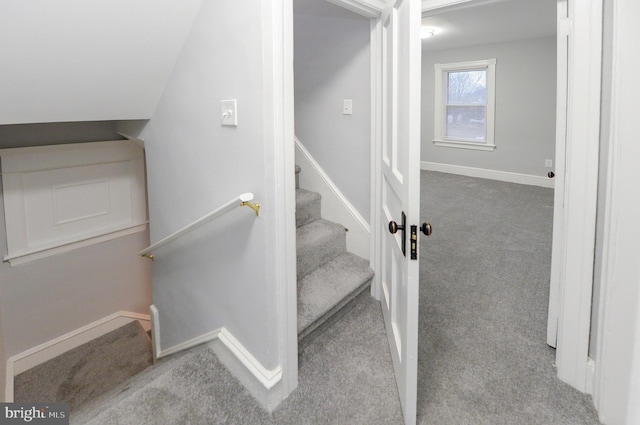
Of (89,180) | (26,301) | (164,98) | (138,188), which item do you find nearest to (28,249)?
(26,301)

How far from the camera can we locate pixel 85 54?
169 cm

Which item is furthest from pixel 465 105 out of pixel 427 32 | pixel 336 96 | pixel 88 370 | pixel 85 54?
pixel 88 370

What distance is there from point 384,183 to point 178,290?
4.67 ft

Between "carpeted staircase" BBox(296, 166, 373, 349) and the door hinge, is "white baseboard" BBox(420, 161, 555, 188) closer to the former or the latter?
"carpeted staircase" BBox(296, 166, 373, 349)

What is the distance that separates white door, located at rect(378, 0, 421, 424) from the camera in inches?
53.4

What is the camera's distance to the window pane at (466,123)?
253 inches

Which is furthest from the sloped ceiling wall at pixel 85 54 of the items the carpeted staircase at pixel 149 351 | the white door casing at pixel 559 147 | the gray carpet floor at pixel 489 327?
the gray carpet floor at pixel 489 327

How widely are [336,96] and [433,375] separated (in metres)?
1.74

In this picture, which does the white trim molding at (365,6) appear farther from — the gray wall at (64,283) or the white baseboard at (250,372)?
the gray wall at (64,283)

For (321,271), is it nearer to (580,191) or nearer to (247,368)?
(247,368)

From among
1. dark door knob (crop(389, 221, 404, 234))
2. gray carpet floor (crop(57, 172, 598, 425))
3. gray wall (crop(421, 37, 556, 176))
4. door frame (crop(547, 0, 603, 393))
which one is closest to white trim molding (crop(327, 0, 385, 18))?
door frame (crop(547, 0, 603, 393))

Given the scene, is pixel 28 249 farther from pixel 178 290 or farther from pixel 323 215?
pixel 323 215

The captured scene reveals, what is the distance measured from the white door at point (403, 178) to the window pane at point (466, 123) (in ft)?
15.9

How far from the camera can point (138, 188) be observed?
3.57 meters
